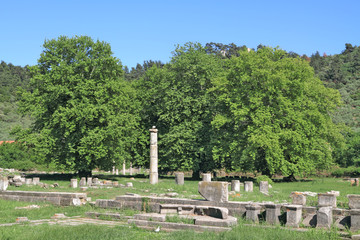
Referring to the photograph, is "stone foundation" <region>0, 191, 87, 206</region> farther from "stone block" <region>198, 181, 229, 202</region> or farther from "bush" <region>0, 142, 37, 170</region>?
"bush" <region>0, 142, 37, 170</region>

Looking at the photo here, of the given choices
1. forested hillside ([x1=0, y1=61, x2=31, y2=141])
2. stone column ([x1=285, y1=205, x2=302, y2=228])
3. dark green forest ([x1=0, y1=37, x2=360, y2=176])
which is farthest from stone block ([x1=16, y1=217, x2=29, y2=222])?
forested hillside ([x1=0, y1=61, x2=31, y2=141])

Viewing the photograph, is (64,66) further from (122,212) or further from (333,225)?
(333,225)

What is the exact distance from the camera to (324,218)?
13625 millimetres

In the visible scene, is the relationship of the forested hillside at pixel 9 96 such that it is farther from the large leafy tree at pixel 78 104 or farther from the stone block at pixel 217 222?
the stone block at pixel 217 222

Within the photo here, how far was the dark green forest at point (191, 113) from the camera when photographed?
36.2 meters

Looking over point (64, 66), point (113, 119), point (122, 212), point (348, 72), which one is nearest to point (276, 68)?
point (113, 119)

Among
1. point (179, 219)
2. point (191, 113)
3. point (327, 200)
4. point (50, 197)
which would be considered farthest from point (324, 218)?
point (191, 113)

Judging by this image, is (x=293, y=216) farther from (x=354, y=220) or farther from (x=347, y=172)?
(x=347, y=172)

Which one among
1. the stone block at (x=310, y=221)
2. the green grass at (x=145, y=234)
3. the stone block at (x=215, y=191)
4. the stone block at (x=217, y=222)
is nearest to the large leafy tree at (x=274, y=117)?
the stone block at (x=215, y=191)

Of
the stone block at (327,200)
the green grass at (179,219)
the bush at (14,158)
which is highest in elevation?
the bush at (14,158)

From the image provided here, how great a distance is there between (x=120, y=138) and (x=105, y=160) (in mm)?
2516

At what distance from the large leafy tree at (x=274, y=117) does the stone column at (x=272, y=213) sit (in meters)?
20.1

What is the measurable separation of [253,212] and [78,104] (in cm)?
2500

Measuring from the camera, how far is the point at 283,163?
117ft
